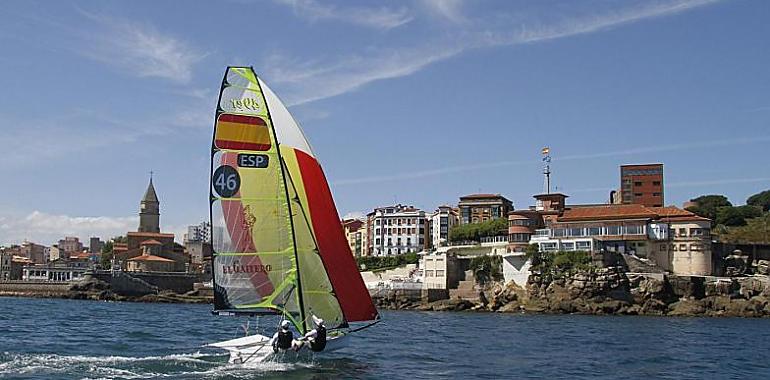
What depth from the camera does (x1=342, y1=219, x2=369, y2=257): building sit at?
5236 inches

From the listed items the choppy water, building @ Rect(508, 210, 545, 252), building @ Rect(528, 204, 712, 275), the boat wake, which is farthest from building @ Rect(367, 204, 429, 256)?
the boat wake

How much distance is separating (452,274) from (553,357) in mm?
52477

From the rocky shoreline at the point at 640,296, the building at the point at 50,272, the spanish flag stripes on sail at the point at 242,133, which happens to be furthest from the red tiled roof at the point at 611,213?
the building at the point at 50,272

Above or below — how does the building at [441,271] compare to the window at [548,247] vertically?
below

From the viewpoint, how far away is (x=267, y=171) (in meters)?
26.7

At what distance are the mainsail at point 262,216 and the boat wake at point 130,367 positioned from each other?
6.63ft

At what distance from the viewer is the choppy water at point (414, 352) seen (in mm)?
25859

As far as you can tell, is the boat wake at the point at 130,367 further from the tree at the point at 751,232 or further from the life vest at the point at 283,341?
the tree at the point at 751,232

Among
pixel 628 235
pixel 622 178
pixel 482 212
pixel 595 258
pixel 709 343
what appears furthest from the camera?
pixel 482 212

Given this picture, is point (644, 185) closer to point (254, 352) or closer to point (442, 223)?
point (442, 223)

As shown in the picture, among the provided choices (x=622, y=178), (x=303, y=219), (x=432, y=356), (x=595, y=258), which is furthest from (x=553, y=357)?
(x=622, y=178)

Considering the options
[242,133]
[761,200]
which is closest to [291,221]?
[242,133]

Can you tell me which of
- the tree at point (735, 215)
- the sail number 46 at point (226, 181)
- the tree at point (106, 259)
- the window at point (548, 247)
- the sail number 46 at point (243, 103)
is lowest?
the tree at point (106, 259)

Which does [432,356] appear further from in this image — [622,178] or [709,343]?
[622,178]
